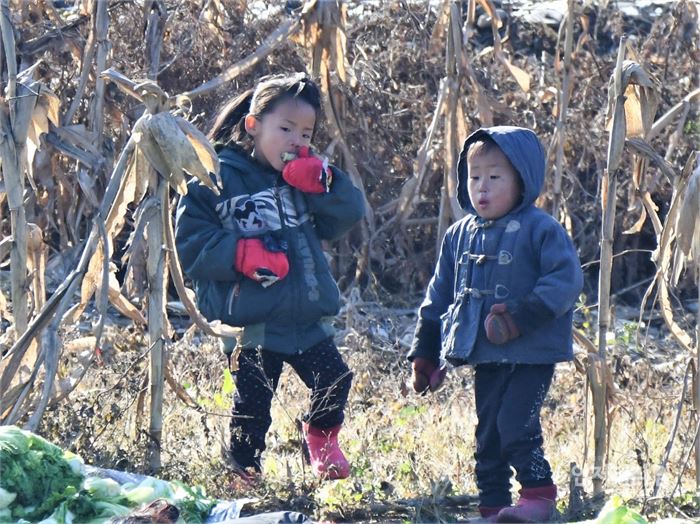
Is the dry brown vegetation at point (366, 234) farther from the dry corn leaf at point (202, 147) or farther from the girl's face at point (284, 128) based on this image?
the girl's face at point (284, 128)

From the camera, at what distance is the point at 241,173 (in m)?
4.14

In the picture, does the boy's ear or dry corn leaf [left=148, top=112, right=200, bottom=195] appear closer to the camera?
dry corn leaf [left=148, top=112, right=200, bottom=195]

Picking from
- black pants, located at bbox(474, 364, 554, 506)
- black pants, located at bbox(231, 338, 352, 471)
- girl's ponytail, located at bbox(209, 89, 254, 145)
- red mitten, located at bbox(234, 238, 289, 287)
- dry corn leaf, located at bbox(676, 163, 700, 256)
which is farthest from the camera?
girl's ponytail, located at bbox(209, 89, 254, 145)

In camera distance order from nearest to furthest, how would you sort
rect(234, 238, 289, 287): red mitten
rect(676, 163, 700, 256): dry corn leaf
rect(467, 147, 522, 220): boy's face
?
1. rect(676, 163, 700, 256): dry corn leaf
2. rect(467, 147, 522, 220): boy's face
3. rect(234, 238, 289, 287): red mitten

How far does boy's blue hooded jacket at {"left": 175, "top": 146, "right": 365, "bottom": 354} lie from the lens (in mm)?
4012

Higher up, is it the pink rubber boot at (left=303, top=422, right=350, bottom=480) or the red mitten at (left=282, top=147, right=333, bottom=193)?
the red mitten at (left=282, top=147, right=333, bottom=193)

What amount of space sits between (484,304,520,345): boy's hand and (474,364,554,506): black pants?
5.5 inches

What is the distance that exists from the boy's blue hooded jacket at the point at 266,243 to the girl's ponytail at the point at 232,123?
0.11m

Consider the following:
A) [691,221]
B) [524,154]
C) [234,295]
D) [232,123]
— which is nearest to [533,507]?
[691,221]

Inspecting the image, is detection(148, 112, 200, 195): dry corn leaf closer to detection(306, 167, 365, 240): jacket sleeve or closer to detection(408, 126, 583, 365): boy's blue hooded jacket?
detection(306, 167, 365, 240): jacket sleeve

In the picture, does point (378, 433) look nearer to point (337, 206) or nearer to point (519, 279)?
point (337, 206)

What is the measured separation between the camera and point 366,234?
721cm

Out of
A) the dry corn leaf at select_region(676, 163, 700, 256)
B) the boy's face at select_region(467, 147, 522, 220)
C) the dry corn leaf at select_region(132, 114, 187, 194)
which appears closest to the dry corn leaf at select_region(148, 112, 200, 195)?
the dry corn leaf at select_region(132, 114, 187, 194)

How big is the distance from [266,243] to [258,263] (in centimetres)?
9
